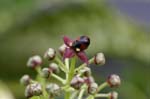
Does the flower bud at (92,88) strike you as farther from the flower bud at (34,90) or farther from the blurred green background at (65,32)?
the blurred green background at (65,32)

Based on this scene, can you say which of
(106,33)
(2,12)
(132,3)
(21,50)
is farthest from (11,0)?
(132,3)

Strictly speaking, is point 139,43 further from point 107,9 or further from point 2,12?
point 2,12

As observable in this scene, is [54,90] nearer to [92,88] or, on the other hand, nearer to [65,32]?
[92,88]

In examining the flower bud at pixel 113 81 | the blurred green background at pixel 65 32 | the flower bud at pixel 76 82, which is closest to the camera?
the flower bud at pixel 76 82

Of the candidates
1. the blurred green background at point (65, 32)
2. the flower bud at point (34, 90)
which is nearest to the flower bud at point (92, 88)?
the flower bud at point (34, 90)

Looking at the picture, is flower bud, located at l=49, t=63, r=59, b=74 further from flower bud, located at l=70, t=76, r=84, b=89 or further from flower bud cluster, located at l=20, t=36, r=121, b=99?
flower bud, located at l=70, t=76, r=84, b=89

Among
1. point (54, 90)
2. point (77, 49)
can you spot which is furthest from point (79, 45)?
point (54, 90)
